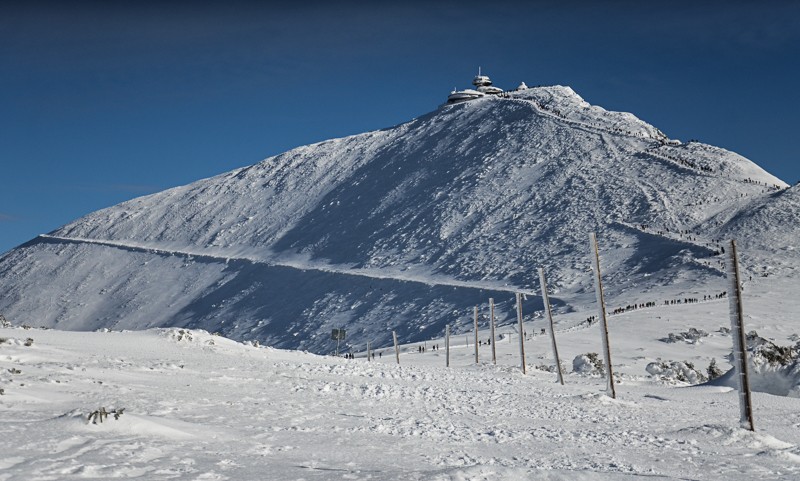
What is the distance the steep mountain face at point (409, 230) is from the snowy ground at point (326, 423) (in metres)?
61.8

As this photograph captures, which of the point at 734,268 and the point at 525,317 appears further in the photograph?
the point at 525,317

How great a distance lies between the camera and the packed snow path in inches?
386

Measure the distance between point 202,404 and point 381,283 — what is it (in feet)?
304

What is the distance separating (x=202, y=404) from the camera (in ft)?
50.8

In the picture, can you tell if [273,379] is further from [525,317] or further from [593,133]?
[593,133]

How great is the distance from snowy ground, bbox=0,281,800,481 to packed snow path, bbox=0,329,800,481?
0.14ft

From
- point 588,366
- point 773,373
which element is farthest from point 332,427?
point 588,366

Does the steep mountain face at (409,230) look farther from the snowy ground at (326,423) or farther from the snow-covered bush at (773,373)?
the snowy ground at (326,423)

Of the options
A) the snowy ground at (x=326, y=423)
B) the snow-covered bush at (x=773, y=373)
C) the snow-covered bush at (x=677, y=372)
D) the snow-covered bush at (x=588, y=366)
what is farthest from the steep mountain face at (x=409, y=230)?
the snowy ground at (x=326, y=423)

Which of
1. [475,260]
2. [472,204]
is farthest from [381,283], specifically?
[472,204]

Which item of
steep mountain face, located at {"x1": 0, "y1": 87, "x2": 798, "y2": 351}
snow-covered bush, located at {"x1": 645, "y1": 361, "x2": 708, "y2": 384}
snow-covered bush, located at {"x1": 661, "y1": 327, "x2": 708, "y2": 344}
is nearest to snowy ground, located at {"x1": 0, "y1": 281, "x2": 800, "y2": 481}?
snow-covered bush, located at {"x1": 645, "y1": 361, "x2": 708, "y2": 384}

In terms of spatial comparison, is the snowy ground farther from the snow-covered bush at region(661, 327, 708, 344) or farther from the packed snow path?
the snow-covered bush at region(661, 327, 708, 344)

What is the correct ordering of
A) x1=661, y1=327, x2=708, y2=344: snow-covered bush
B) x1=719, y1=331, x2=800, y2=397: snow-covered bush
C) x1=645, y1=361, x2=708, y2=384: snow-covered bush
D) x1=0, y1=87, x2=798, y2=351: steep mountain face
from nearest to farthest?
x1=719, y1=331, x2=800, y2=397: snow-covered bush
x1=645, y1=361, x2=708, y2=384: snow-covered bush
x1=661, y1=327, x2=708, y2=344: snow-covered bush
x1=0, y1=87, x2=798, y2=351: steep mountain face

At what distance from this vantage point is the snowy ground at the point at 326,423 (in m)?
9.90
